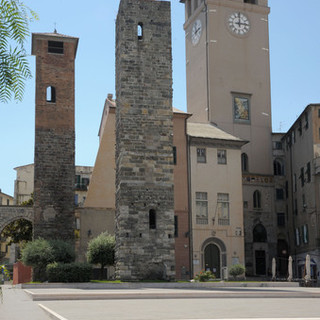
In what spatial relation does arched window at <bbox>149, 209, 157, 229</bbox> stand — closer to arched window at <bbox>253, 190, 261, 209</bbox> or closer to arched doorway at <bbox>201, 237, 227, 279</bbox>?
arched doorway at <bbox>201, 237, 227, 279</bbox>

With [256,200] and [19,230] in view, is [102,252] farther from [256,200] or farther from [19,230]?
[256,200]

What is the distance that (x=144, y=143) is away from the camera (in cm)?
2867

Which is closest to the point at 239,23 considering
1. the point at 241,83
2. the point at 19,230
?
the point at 241,83

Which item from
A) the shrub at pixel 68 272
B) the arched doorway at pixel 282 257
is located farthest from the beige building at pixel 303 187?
the shrub at pixel 68 272

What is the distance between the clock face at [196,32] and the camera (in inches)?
2063

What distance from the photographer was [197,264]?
40875 mm

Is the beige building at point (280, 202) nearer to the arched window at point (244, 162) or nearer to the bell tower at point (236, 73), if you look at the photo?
the bell tower at point (236, 73)

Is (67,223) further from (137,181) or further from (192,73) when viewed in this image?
(192,73)

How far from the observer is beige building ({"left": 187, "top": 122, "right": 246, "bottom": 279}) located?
41.7 meters

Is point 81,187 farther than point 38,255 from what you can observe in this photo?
Yes

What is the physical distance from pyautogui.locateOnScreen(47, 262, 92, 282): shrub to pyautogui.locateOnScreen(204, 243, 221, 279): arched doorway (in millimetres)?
15571

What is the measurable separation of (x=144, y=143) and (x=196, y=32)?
26.7 metres

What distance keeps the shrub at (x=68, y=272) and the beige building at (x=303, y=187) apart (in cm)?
2059

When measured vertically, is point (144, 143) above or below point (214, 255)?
above
